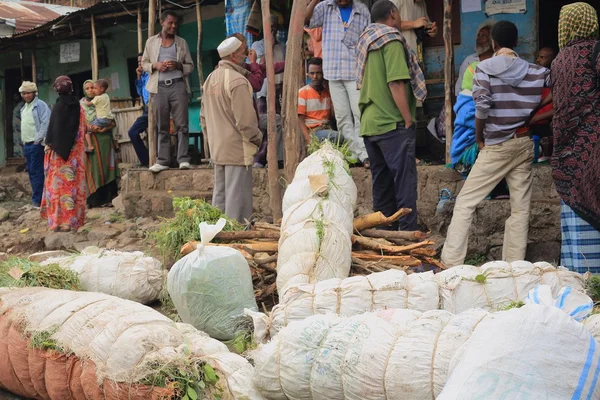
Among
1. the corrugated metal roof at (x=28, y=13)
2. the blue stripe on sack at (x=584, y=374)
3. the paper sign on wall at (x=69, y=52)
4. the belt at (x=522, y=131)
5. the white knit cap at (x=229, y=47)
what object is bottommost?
the blue stripe on sack at (x=584, y=374)

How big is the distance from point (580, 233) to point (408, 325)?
2537 mm

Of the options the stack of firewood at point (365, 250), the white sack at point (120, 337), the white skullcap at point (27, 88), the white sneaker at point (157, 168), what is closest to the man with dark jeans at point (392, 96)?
the stack of firewood at point (365, 250)

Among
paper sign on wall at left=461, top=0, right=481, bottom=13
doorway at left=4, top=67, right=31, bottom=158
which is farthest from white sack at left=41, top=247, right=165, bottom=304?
doorway at left=4, top=67, right=31, bottom=158

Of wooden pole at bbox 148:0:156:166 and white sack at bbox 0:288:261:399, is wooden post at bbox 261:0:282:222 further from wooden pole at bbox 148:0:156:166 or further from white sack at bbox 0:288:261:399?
wooden pole at bbox 148:0:156:166

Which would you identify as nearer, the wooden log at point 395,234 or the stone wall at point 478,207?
the wooden log at point 395,234

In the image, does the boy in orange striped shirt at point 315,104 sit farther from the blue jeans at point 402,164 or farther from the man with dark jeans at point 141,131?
the man with dark jeans at point 141,131

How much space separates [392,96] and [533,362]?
431 centimetres

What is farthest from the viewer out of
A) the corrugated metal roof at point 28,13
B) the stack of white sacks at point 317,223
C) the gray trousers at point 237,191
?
the corrugated metal roof at point 28,13

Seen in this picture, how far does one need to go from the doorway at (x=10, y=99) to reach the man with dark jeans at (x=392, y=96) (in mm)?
13826

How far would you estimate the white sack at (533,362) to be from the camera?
2.31 meters

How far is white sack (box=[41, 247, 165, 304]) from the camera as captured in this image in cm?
605

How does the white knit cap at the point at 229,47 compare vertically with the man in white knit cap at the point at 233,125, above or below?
above

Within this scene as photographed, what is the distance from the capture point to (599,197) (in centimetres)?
529

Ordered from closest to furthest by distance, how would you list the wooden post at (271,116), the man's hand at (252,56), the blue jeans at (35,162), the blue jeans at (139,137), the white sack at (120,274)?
the white sack at (120,274) → the wooden post at (271,116) → the man's hand at (252,56) → the blue jeans at (139,137) → the blue jeans at (35,162)
